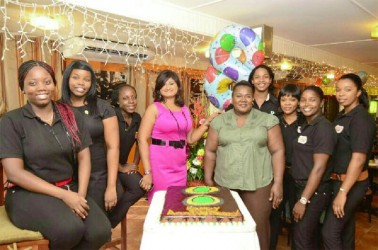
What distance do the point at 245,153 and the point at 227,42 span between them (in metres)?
1.35

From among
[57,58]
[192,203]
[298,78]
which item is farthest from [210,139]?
[298,78]

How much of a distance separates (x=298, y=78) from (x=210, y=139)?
829 cm

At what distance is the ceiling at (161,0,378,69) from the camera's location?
3875 mm

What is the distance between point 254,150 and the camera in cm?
216

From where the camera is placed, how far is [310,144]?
7.35 feet

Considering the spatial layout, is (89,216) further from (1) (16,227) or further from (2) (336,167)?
(2) (336,167)

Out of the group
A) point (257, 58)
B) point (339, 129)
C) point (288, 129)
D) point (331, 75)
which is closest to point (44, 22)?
point (257, 58)

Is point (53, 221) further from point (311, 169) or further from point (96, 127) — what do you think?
point (311, 169)

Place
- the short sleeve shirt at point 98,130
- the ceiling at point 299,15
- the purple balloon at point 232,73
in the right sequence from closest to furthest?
the short sleeve shirt at point 98,130 < the purple balloon at point 232,73 < the ceiling at point 299,15

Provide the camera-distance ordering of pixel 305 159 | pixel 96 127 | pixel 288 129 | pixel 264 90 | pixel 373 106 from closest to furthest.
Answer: pixel 96 127
pixel 305 159
pixel 288 129
pixel 264 90
pixel 373 106

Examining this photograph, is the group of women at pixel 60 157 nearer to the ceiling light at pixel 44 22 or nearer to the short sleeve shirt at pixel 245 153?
the short sleeve shirt at pixel 245 153

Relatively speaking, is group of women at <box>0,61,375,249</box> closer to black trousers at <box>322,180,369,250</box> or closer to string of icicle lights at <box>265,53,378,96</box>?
black trousers at <box>322,180,369,250</box>

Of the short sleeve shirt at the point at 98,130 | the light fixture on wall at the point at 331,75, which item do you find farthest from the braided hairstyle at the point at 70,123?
the light fixture on wall at the point at 331,75

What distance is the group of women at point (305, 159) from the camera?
85.0 inches
